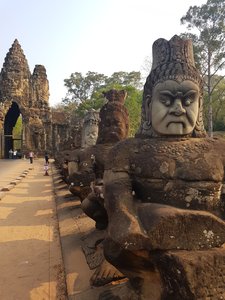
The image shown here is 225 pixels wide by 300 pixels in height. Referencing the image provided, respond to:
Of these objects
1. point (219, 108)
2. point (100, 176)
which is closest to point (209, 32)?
point (219, 108)

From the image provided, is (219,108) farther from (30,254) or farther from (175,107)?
(175,107)

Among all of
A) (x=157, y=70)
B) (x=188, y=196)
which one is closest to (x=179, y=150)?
(x=188, y=196)

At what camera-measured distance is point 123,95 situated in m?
5.52

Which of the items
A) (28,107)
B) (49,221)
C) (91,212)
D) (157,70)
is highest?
(28,107)

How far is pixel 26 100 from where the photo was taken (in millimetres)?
32656

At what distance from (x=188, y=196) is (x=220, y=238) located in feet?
1.33

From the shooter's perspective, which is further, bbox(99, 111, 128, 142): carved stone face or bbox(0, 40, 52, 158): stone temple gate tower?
→ bbox(0, 40, 52, 158): stone temple gate tower

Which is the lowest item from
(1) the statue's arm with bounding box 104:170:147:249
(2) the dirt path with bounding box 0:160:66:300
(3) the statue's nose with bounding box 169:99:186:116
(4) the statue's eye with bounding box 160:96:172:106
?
(2) the dirt path with bounding box 0:160:66:300

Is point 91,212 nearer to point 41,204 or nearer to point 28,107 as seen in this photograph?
point 41,204

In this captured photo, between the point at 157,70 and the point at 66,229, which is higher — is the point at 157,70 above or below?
above

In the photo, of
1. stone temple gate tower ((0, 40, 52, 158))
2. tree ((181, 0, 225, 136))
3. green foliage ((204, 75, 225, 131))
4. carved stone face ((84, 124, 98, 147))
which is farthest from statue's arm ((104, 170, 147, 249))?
stone temple gate tower ((0, 40, 52, 158))

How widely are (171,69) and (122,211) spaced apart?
122cm

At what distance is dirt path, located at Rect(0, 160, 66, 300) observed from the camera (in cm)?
326

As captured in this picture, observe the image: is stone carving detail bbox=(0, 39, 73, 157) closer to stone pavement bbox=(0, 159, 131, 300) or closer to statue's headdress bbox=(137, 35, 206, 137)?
stone pavement bbox=(0, 159, 131, 300)
